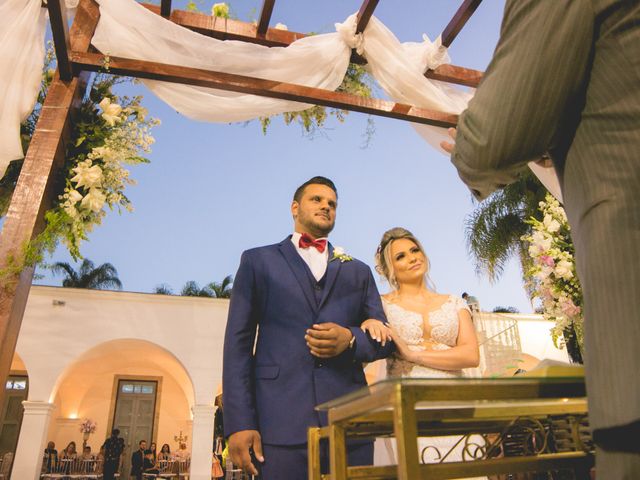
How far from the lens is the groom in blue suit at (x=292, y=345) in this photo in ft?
7.73

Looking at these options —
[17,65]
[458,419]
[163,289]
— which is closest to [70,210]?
[17,65]

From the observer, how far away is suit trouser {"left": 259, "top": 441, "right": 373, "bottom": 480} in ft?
7.45

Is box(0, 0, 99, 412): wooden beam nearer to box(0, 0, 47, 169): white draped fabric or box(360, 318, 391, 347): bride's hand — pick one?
box(0, 0, 47, 169): white draped fabric

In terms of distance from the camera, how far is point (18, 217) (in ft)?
11.1

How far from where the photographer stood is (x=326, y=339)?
2.46 metres

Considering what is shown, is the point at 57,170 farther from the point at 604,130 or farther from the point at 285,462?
the point at 604,130

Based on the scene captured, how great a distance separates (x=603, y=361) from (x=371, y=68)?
14.2ft

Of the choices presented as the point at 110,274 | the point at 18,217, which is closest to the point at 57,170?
the point at 18,217

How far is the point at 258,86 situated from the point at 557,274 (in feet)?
9.76

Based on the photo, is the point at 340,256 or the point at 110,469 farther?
the point at 110,469

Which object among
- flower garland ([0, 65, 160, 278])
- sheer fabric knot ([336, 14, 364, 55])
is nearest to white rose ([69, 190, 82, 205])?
flower garland ([0, 65, 160, 278])

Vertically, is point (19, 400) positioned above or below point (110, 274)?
below

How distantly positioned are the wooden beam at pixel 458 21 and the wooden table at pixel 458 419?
4015 mm

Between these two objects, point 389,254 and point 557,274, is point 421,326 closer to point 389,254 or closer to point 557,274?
point 389,254
